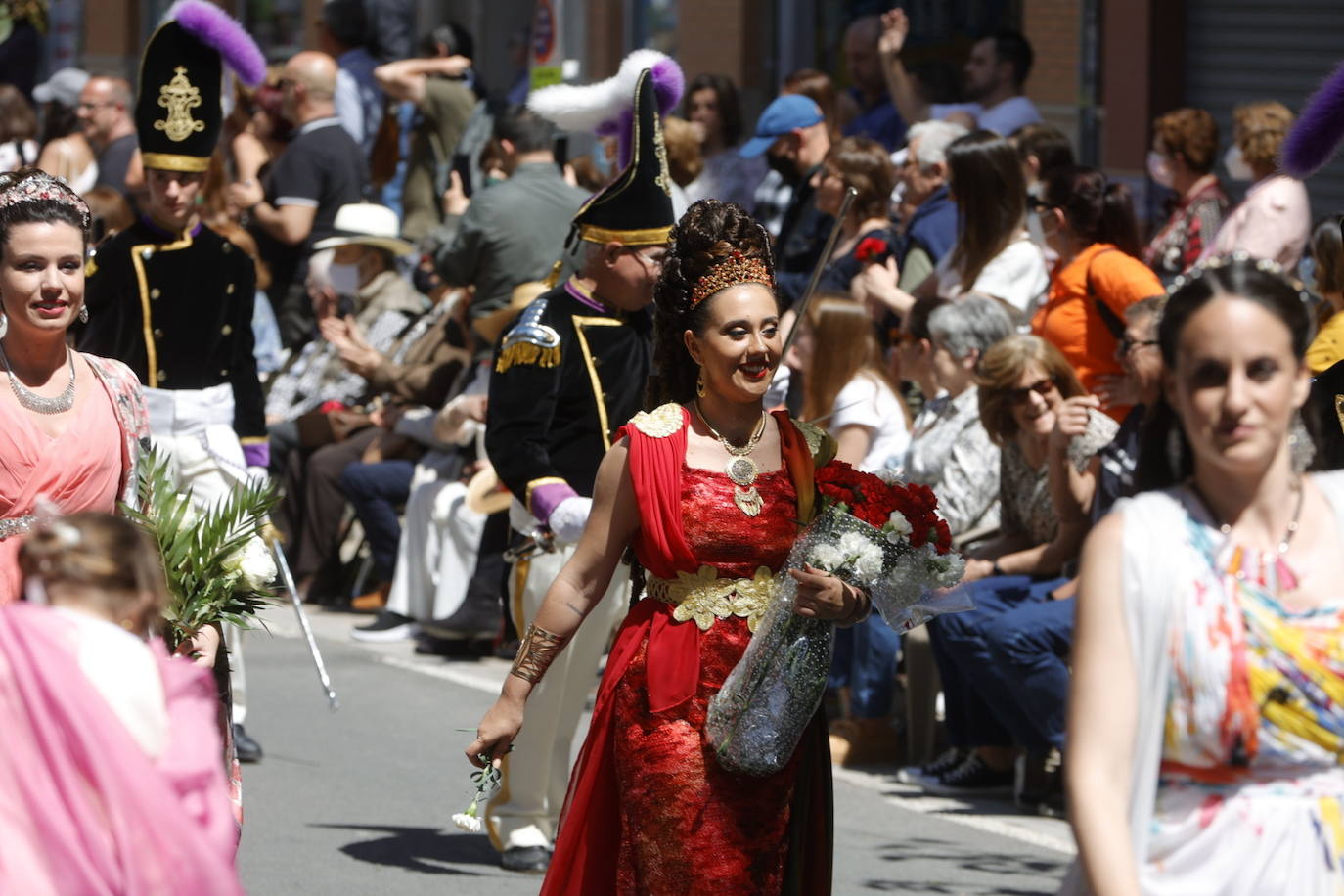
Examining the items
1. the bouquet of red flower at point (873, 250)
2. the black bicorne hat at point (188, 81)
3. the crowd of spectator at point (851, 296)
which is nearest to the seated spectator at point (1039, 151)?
the crowd of spectator at point (851, 296)

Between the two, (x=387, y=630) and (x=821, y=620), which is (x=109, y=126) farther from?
(x=821, y=620)

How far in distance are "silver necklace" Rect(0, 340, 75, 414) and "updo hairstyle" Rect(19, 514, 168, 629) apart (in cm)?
145

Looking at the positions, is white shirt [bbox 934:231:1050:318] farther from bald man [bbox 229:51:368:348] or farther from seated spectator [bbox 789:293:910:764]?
bald man [bbox 229:51:368:348]

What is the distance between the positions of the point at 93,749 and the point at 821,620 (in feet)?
5.97

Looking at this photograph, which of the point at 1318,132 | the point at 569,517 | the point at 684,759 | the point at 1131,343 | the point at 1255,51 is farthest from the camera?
the point at 1255,51

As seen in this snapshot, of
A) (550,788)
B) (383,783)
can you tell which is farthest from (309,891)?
(383,783)

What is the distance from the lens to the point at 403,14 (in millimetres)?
16375

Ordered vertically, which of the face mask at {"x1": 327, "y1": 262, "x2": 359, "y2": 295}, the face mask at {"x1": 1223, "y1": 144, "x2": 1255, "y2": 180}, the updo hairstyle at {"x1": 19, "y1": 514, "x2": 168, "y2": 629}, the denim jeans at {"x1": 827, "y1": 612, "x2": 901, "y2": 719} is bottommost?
the denim jeans at {"x1": 827, "y1": 612, "x2": 901, "y2": 719}

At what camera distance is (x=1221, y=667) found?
3285 millimetres

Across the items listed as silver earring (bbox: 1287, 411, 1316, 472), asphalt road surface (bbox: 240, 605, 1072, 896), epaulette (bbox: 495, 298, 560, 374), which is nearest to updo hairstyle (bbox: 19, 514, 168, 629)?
silver earring (bbox: 1287, 411, 1316, 472)

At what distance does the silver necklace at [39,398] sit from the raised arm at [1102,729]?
8.79ft

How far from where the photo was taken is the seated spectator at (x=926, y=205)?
393 inches

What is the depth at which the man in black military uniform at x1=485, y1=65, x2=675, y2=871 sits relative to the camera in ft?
20.8

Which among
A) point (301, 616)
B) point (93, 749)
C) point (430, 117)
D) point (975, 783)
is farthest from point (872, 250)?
point (93, 749)
